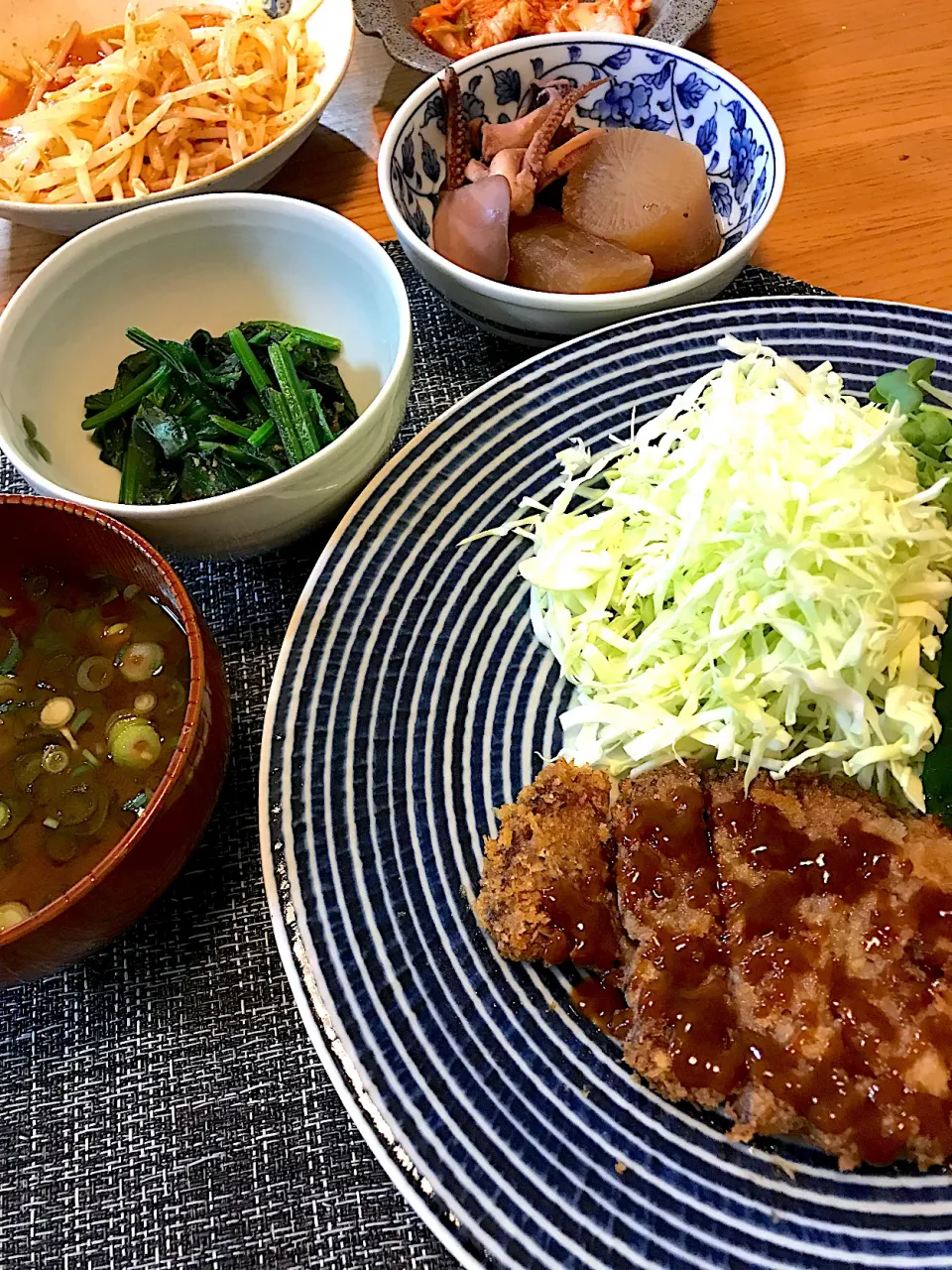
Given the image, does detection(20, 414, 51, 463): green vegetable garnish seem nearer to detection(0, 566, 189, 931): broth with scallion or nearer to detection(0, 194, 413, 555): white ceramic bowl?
detection(0, 194, 413, 555): white ceramic bowl

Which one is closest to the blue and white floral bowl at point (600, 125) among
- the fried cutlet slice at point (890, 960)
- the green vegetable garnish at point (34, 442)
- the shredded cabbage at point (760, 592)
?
the shredded cabbage at point (760, 592)

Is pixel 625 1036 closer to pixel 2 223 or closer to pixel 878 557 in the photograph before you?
pixel 878 557

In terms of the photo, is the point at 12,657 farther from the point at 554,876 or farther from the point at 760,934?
the point at 760,934

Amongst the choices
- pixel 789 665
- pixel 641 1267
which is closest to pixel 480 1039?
pixel 641 1267

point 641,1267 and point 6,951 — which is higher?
point 6,951

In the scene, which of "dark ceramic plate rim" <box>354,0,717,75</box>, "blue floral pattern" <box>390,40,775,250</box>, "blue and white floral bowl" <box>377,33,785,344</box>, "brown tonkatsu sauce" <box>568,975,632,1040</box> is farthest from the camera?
"dark ceramic plate rim" <box>354,0,717,75</box>

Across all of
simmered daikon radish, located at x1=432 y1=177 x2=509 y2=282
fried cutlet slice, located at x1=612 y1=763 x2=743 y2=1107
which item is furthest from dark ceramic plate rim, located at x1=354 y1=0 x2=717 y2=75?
fried cutlet slice, located at x1=612 y1=763 x2=743 y2=1107

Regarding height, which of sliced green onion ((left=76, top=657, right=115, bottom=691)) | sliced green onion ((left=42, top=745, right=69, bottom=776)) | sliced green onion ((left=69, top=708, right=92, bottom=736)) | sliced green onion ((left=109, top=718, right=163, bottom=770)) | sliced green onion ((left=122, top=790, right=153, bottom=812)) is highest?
sliced green onion ((left=76, top=657, right=115, bottom=691))
